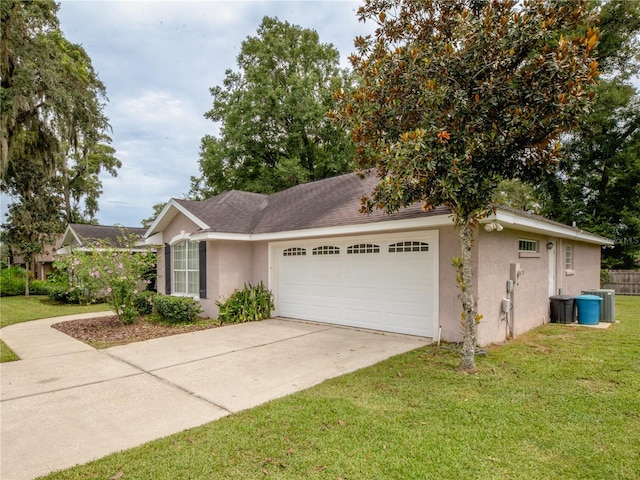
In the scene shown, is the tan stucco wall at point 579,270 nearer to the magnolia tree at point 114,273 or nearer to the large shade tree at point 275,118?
the large shade tree at point 275,118

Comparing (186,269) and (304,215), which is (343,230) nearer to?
(304,215)

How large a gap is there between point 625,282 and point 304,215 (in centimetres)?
1897

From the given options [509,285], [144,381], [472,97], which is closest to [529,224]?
[509,285]

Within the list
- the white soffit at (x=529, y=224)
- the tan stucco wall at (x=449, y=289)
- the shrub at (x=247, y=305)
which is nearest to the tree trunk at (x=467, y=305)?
the white soffit at (x=529, y=224)

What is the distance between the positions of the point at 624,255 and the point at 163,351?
84.6ft

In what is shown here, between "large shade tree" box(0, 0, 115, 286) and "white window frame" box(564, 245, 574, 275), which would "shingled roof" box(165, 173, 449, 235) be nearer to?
"white window frame" box(564, 245, 574, 275)

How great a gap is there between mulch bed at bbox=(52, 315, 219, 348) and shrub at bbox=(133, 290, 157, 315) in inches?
29.9

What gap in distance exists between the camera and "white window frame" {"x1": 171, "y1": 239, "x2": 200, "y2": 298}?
11.6 m

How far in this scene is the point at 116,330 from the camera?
32.1 ft

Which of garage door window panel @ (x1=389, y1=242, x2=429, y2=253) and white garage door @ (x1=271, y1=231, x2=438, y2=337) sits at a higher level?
garage door window panel @ (x1=389, y1=242, x2=429, y2=253)

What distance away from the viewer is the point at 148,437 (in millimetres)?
3795

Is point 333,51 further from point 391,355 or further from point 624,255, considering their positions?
point 391,355

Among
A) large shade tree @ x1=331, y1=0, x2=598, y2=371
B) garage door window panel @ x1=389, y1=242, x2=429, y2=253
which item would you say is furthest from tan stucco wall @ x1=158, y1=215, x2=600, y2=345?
large shade tree @ x1=331, y1=0, x2=598, y2=371

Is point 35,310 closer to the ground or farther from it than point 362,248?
closer to the ground
